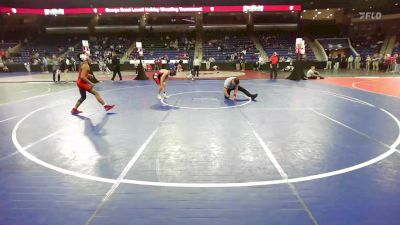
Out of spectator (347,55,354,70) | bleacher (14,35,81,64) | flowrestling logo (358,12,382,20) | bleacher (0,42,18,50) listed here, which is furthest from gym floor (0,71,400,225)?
flowrestling logo (358,12,382,20)

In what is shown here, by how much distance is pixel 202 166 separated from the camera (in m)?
5.57

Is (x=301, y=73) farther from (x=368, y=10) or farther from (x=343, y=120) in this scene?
(x=368, y=10)

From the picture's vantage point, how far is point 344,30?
39594 mm

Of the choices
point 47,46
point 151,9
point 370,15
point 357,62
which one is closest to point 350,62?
point 357,62

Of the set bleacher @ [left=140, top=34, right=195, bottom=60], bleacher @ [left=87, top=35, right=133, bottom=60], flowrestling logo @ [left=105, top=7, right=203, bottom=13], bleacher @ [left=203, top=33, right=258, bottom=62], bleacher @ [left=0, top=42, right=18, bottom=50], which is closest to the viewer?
bleacher @ [left=203, top=33, right=258, bottom=62]

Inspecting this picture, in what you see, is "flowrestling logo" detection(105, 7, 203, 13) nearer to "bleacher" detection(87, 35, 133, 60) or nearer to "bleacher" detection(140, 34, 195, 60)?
"bleacher" detection(140, 34, 195, 60)

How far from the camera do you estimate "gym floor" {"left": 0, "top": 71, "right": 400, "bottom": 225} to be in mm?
4008

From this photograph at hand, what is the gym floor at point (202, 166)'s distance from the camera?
401 cm

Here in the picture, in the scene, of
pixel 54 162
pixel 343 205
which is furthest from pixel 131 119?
Result: pixel 343 205

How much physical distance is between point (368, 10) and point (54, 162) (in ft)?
137

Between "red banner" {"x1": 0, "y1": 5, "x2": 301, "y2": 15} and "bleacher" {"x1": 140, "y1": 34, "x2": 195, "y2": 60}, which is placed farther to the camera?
"red banner" {"x1": 0, "y1": 5, "x2": 301, "y2": 15}

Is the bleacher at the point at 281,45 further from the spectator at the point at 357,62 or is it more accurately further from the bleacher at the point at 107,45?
the bleacher at the point at 107,45

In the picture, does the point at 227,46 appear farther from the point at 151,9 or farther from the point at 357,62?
the point at 357,62

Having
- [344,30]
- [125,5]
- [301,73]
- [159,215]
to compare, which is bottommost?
[159,215]
